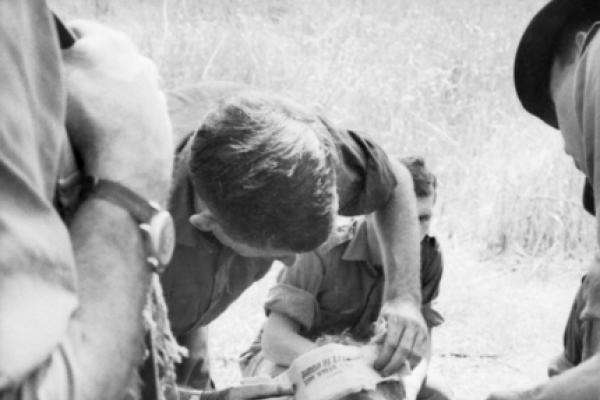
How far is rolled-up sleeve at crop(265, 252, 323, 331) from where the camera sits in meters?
2.91

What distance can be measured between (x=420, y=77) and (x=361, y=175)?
4316mm

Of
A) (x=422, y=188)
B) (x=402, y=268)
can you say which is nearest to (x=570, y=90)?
(x=402, y=268)

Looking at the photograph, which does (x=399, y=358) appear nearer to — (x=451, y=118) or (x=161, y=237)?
(x=161, y=237)

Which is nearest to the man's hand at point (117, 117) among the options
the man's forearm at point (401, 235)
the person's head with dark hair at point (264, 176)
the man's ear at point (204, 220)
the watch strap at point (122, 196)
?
the watch strap at point (122, 196)

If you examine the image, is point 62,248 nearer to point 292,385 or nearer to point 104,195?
point 104,195

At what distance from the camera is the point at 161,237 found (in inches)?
47.8

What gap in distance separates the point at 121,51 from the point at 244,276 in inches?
43.4

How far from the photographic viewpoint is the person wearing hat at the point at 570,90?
1908mm

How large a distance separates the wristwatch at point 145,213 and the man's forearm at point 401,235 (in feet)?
4.39

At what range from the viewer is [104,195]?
1185mm

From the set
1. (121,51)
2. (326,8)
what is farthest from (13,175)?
(326,8)

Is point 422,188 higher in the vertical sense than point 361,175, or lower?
lower

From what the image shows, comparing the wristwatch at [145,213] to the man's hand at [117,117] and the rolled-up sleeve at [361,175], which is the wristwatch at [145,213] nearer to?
the man's hand at [117,117]


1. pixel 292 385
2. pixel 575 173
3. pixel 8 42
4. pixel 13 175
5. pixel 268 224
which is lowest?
pixel 575 173
